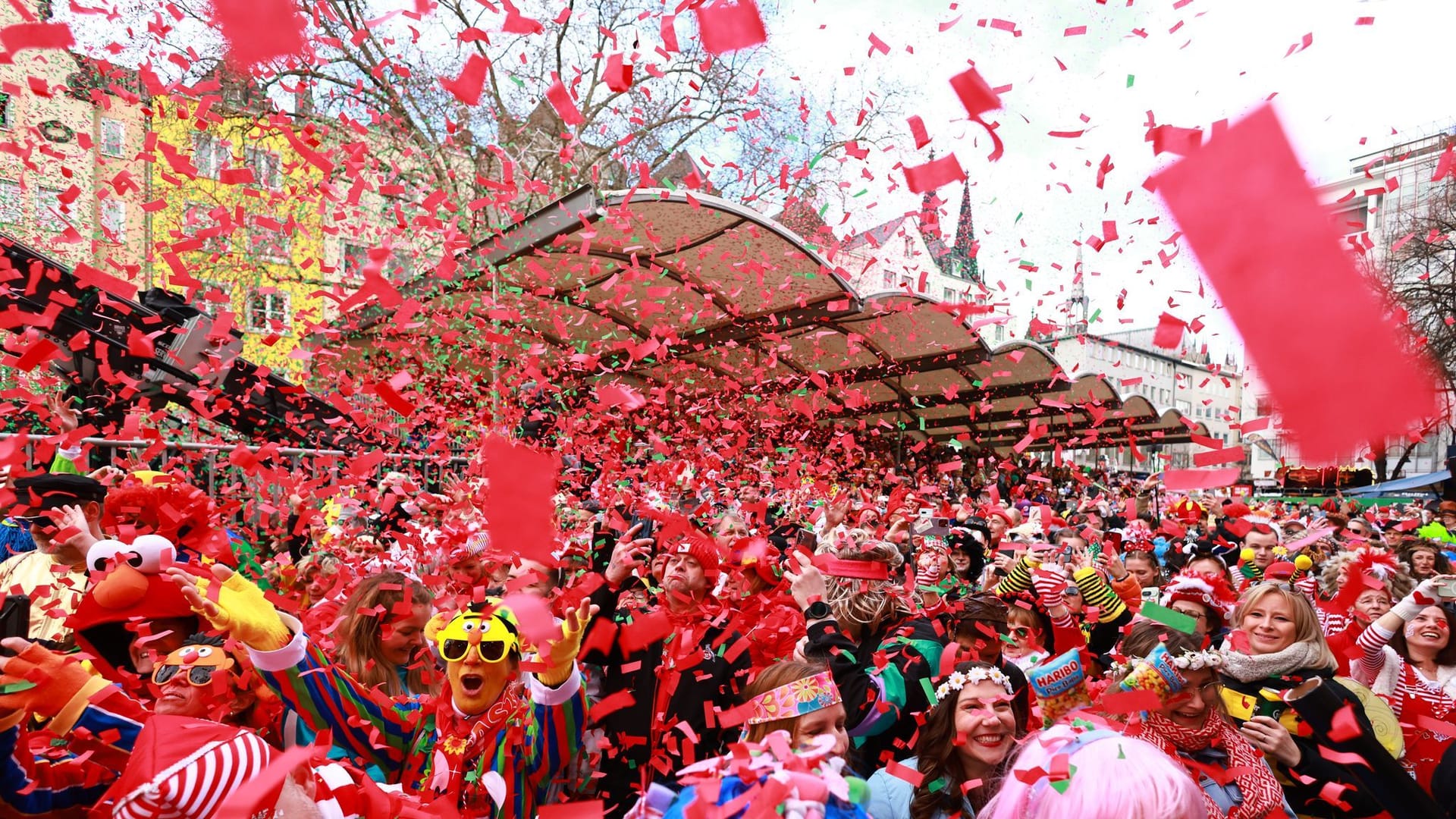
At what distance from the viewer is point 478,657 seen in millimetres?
2871

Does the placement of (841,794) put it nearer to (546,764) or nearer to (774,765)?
(774,765)

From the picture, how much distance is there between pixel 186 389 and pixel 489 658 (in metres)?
5.87

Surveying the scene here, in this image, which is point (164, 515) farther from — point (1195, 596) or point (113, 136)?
point (113, 136)

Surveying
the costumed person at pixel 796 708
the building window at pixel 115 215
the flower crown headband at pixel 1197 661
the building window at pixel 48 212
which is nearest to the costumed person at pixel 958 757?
the costumed person at pixel 796 708

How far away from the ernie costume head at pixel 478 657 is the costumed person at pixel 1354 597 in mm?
4040

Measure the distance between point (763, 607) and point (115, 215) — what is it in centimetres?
2989

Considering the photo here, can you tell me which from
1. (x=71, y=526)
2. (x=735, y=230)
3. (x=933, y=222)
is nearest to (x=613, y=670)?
(x=71, y=526)

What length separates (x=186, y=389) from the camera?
7223 mm

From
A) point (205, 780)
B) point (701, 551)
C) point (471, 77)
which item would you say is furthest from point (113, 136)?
point (205, 780)

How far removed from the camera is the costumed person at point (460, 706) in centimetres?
273

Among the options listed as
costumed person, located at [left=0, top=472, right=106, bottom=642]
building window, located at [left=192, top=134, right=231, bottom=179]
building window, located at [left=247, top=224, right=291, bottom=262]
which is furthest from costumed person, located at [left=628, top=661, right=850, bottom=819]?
building window, located at [left=192, top=134, right=231, bottom=179]

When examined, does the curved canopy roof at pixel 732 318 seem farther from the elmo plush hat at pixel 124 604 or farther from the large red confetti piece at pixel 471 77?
the elmo plush hat at pixel 124 604

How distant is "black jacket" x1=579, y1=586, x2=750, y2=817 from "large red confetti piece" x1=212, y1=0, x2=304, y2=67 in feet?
9.73

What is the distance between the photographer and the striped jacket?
2752 millimetres
